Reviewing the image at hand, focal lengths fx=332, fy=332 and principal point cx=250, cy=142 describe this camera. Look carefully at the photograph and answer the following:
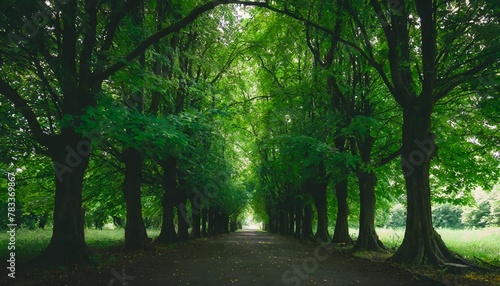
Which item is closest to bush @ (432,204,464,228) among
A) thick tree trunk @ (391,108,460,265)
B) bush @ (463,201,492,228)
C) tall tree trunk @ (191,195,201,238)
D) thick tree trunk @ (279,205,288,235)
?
bush @ (463,201,492,228)

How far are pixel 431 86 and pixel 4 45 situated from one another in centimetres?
1288

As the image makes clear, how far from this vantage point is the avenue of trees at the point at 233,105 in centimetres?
962

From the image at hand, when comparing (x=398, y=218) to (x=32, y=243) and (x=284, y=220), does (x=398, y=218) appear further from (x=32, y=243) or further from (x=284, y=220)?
(x=32, y=243)

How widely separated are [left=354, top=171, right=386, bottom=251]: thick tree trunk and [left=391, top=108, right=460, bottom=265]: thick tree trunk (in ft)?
15.1

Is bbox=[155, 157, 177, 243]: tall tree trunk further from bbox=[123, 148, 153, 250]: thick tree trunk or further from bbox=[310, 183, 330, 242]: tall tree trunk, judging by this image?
bbox=[310, 183, 330, 242]: tall tree trunk

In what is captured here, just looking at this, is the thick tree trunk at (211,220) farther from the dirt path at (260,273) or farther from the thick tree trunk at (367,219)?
the dirt path at (260,273)

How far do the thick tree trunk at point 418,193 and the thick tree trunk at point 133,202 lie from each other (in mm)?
10742

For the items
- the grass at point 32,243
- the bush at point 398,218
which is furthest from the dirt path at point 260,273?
the bush at point 398,218

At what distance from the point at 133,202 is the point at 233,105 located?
38.8 ft

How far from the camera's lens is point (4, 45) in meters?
9.22

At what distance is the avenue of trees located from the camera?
9625 mm

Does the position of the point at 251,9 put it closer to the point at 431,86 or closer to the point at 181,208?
the point at 431,86

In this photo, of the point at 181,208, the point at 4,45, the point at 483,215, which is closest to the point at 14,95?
the point at 4,45

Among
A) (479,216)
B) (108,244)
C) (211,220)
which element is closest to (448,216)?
(479,216)
